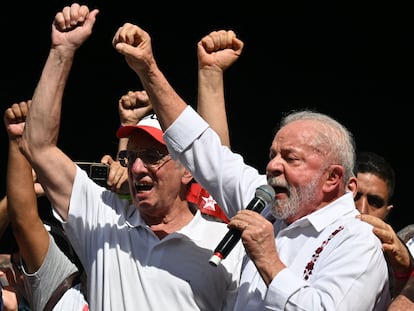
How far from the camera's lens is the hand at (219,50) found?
16.2ft

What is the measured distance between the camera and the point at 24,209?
4.94 m

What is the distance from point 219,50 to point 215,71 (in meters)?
0.09

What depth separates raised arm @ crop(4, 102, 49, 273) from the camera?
16.2ft

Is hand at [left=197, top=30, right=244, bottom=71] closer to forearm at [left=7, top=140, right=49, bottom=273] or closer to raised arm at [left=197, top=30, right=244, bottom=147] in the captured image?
raised arm at [left=197, top=30, right=244, bottom=147]

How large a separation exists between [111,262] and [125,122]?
3.13 ft

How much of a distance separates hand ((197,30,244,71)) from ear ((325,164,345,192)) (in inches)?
28.6

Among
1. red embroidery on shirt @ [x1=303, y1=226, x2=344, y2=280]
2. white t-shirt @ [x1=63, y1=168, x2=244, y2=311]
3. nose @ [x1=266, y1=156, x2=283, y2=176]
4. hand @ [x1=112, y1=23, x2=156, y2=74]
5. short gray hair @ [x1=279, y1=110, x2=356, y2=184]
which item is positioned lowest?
white t-shirt @ [x1=63, y1=168, x2=244, y2=311]

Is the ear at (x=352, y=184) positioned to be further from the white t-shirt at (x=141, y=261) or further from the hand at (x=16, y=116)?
the hand at (x=16, y=116)

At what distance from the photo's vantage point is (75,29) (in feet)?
15.5

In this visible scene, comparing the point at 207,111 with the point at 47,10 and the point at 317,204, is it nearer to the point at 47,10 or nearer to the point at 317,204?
the point at 317,204

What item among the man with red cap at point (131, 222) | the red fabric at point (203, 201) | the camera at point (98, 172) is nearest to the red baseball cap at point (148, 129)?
the man with red cap at point (131, 222)

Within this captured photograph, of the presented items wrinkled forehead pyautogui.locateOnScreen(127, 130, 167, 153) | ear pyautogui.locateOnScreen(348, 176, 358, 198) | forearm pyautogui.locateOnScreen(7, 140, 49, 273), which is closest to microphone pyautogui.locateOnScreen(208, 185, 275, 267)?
ear pyautogui.locateOnScreen(348, 176, 358, 198)

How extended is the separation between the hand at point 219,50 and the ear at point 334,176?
2.38 ft

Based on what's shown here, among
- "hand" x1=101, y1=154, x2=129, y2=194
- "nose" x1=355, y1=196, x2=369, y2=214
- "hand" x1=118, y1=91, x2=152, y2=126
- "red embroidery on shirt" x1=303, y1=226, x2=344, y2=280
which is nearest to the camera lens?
"red embroidery on shirt" x1=303, y1=226, x2=344, y2=280
